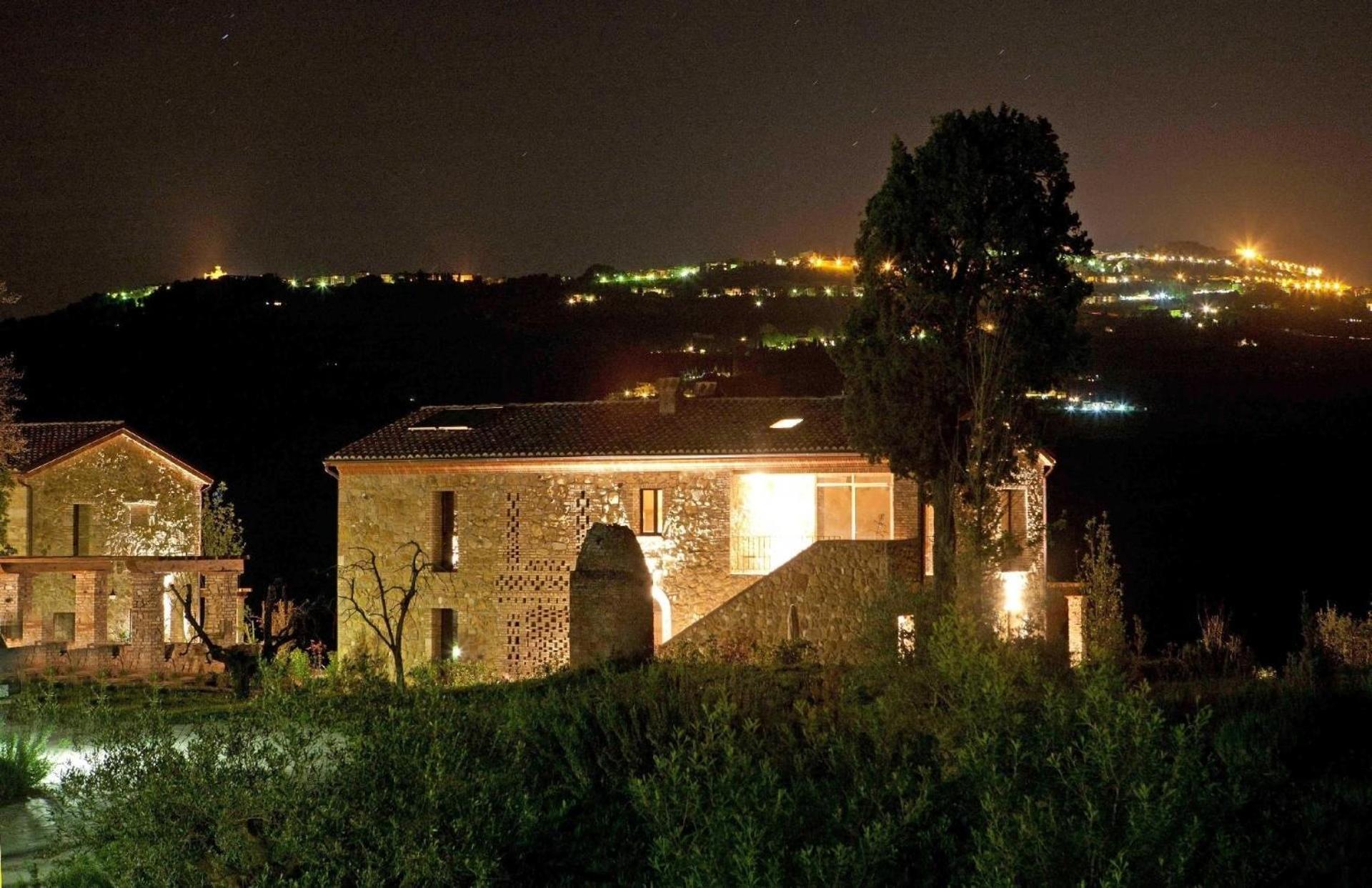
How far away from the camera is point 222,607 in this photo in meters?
25.7

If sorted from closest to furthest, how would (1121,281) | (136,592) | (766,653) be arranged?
1. (766,653)
2. (136,592)
3. (1121,281)

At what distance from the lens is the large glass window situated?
88.9 ft

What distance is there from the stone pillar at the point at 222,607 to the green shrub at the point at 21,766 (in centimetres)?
1209

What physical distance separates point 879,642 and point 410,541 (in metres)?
16.8

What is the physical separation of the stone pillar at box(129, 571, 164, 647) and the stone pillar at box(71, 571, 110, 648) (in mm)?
2848

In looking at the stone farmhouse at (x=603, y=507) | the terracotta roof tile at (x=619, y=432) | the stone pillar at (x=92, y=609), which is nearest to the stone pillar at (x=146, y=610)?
the stone pillar at (x=92, y=609)

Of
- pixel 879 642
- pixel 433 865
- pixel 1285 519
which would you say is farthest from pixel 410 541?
pixel 1285 519

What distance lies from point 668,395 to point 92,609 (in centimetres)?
1195

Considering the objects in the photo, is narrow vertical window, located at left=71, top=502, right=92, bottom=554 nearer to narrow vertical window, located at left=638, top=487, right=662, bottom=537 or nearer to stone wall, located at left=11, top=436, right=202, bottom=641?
stone wall, located at left=11, top=436, right=202, bottom=641

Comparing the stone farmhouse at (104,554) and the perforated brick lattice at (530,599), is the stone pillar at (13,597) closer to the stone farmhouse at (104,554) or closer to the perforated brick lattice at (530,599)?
the stone farmhouse at (104,554)

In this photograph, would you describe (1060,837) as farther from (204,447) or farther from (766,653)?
(204,447)

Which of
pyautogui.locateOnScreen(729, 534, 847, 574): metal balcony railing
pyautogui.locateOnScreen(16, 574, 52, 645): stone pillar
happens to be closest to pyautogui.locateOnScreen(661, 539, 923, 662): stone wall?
pyautogui.locateOnScreen(729, 534, 847, 574): metal balcony railing

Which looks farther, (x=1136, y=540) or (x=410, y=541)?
(x=1136, y=540)

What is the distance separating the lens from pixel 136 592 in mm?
23703
